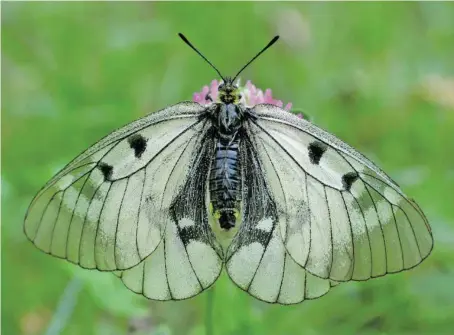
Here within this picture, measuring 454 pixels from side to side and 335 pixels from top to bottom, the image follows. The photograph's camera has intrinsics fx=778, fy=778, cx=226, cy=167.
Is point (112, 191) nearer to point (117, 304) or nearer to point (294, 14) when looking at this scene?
point (117, 304)

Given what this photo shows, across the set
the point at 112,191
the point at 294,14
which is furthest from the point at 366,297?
the point at 294,14

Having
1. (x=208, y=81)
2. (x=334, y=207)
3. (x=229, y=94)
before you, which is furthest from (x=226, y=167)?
(x=208, y=81)

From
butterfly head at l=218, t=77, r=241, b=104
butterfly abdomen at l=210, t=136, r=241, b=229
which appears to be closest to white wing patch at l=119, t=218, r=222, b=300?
butterfly abdomen at l=210, t=136, r=241, b=229

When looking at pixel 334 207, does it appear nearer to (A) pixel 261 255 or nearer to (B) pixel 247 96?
(A) pixel 261 255

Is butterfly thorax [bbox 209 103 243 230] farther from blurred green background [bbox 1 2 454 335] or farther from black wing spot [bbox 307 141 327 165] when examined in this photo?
blurred green background [bbox 1 2 454 335]

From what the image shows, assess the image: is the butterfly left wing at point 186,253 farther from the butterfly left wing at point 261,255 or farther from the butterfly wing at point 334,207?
the butterfly wing at point 334,207

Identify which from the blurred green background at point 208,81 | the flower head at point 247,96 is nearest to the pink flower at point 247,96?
the flower head at point 247,96
